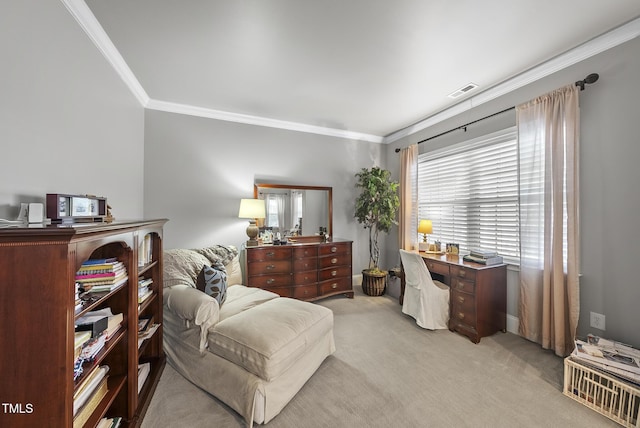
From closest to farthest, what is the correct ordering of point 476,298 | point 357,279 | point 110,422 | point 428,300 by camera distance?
point 110,422, point 476,298, point 428,300, point 357,279

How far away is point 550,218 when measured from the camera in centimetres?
232

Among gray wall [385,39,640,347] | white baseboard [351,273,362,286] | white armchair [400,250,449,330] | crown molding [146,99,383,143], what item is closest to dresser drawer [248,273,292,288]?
white baseboard [351,273,362,286]

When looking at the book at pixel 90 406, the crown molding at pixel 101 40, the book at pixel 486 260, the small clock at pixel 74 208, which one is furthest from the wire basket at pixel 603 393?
the crown molding at pixel 101 40

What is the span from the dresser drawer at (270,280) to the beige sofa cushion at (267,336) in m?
1.06

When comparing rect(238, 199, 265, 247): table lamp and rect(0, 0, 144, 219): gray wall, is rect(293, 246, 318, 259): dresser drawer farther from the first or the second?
rect(0, 0, 144, 219): gray wall

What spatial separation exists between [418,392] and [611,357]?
132 cm

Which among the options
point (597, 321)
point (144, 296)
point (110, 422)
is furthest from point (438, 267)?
point (110, 422)

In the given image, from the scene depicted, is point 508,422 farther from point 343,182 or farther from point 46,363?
point 343,182

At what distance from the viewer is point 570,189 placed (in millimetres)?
2191

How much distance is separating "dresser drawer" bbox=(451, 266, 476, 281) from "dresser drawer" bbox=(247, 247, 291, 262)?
194cm

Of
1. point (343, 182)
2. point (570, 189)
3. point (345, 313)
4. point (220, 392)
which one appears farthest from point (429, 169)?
point (220, 392)

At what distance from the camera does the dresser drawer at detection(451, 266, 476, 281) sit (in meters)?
2.54

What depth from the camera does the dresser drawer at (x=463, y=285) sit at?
254cm

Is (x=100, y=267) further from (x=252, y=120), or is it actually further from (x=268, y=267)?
(x=252, y=120)
